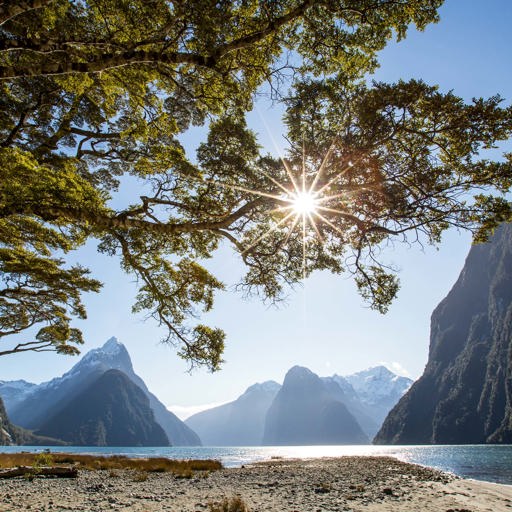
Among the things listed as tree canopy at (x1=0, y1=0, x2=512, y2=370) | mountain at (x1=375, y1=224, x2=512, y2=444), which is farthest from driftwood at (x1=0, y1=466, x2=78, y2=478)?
mountain at (x1=375, y1=224, x2=512, y2=444)

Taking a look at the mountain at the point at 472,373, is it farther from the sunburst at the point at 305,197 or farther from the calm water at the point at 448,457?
the sunburst at the point at 305,197

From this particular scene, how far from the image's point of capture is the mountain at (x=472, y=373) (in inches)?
5487

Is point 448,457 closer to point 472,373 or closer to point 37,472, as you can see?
point 37,472

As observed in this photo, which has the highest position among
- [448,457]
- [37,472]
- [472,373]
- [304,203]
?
[472,373]

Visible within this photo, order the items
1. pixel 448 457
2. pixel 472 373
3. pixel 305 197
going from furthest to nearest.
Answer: pixel 472 373 < pixel 448 457 < pixel 305 197

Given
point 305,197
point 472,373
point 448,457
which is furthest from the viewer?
point 472,373

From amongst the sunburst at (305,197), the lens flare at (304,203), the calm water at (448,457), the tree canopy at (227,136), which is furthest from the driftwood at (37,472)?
the calm water at (448,457)

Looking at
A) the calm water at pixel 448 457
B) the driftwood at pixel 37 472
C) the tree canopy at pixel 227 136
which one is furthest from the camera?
the calm water at pixel 448 457

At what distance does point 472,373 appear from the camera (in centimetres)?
15925

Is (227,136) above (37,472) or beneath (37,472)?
above

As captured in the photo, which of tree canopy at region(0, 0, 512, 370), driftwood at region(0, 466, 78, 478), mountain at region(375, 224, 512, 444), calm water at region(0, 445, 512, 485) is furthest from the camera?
mountain at region(375, 224, 512, 444)

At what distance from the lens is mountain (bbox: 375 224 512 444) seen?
13938cm

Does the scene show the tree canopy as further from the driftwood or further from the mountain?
the mountain

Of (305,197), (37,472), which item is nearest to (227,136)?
(305,197)
